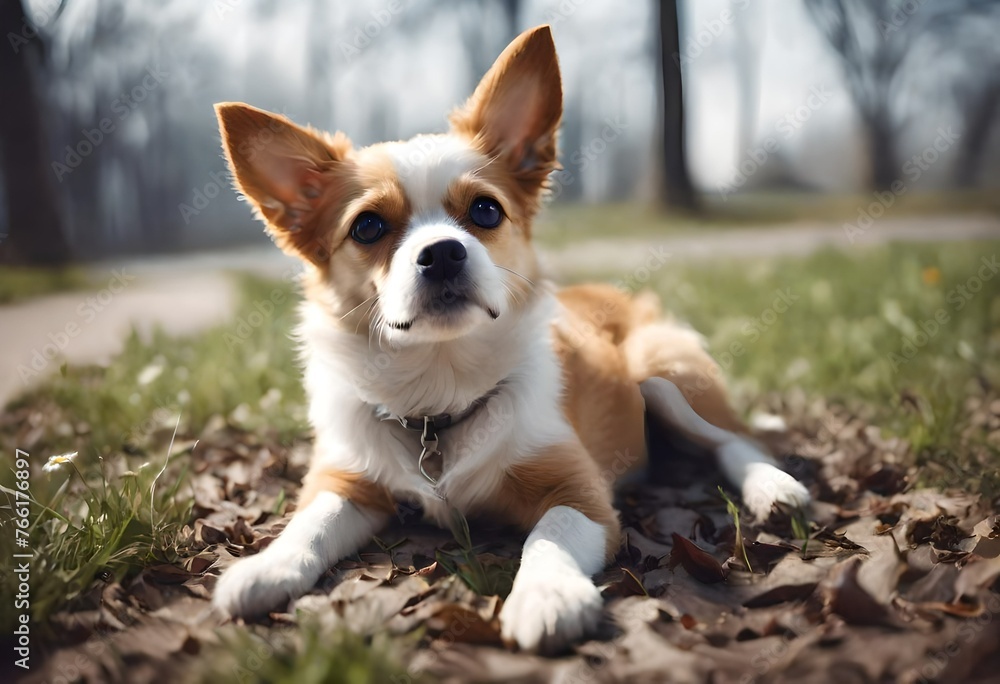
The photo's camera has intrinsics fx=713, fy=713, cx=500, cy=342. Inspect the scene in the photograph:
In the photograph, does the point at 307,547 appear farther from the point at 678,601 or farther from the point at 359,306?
the point at 678,601

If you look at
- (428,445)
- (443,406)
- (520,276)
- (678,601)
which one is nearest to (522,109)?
(520,276)

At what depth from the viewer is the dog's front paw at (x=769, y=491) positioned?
117 inches

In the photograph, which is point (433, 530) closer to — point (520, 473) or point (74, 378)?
point (520, 473)

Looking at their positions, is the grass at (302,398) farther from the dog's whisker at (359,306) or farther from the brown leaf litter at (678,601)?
the dog's whisker at (359,306)

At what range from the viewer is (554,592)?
2029 mm

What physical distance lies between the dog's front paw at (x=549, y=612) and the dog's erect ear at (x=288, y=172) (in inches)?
62.1

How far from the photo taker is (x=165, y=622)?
2.21 metres

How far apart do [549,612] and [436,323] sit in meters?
1.03

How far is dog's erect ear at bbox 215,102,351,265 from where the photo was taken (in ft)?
9.11

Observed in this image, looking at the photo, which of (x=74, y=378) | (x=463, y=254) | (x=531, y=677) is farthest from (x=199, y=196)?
(x=531, y=677)

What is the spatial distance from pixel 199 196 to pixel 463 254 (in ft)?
15.6

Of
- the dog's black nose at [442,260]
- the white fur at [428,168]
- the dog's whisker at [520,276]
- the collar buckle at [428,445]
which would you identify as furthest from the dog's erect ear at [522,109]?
the collar buckle at [428,445]

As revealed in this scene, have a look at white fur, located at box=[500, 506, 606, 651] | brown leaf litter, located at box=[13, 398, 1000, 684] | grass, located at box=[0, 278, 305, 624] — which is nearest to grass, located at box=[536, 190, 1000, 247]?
grass, located at box=[0, 278, 305, 624]

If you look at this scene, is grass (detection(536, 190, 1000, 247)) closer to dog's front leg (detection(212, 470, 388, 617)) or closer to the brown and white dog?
the brown and white dog
